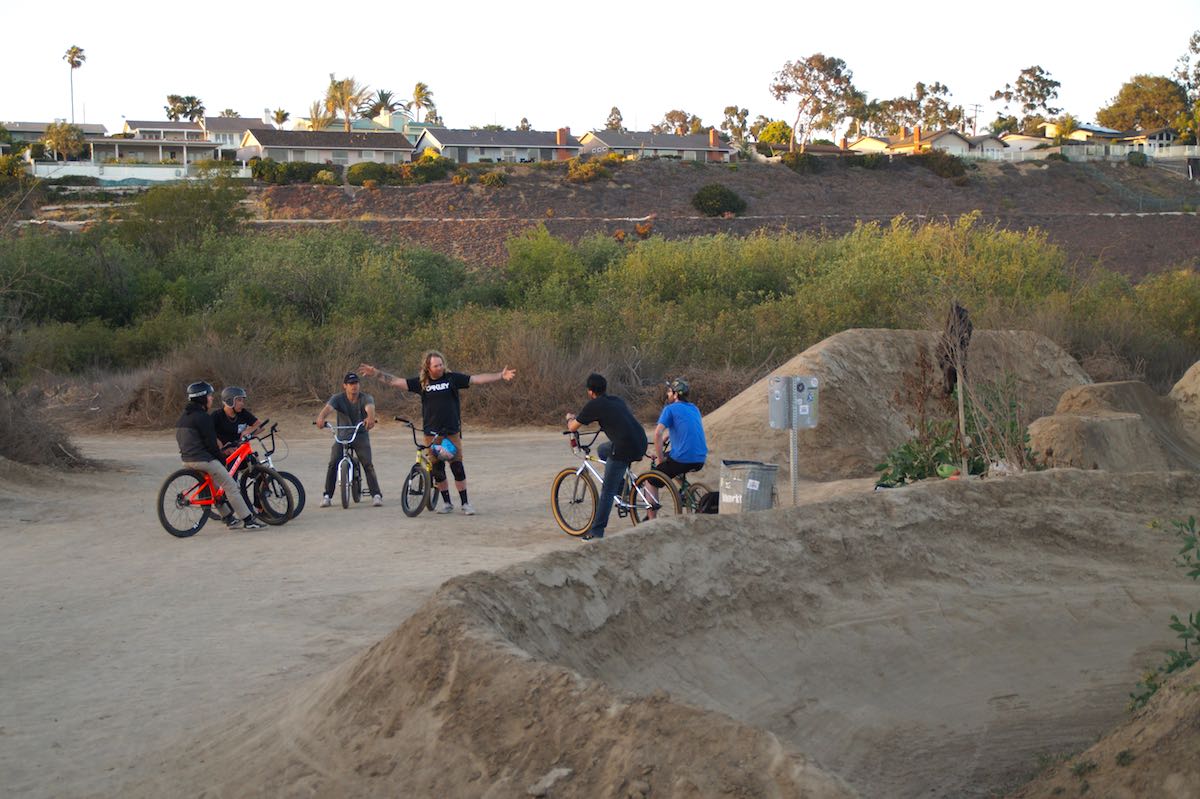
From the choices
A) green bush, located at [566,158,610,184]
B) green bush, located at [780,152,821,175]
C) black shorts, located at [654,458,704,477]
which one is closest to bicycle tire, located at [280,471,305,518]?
black shorts, located at [654,458,704,477]

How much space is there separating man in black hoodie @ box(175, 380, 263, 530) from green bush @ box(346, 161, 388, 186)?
58.7 meters

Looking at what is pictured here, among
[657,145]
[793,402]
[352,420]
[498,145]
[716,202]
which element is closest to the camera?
[793,402]

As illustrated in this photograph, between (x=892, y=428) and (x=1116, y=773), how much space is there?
1347cm

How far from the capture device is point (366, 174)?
70000 mm

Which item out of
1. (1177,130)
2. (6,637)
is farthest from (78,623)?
(1177,130)

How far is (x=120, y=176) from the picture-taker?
75.1 metres

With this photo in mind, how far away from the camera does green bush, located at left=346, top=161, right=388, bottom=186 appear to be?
229 ft

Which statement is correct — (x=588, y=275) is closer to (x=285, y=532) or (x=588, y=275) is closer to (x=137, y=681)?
(x=285, y=532)

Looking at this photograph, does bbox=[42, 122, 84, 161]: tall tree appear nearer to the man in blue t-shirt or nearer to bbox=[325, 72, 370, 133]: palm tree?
bbox=[325, 72, 370, 133]: palm tree

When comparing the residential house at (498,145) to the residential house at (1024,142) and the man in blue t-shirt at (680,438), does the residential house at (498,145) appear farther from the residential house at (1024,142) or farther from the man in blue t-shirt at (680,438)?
the man in blue t-shirt at (680,438)

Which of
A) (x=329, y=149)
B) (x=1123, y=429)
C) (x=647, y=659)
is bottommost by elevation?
(x=1123, y=429)

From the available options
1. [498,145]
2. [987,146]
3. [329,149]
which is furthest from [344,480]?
[987,146]

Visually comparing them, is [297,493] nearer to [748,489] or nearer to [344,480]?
[344,480]

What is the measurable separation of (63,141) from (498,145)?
32365mm
